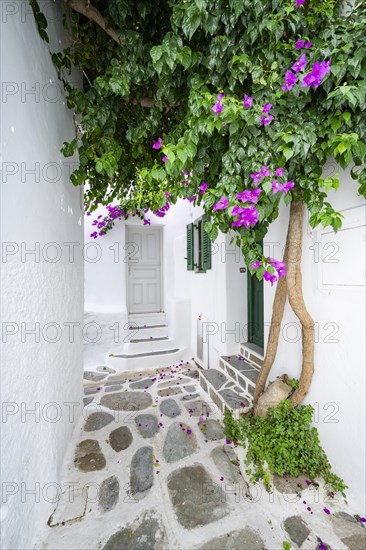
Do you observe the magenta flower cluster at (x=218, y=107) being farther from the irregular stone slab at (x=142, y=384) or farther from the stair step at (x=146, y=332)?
the stair step at (x=146, y=332)

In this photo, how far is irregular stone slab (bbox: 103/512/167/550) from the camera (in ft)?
4.98

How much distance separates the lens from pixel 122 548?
1.50 meters

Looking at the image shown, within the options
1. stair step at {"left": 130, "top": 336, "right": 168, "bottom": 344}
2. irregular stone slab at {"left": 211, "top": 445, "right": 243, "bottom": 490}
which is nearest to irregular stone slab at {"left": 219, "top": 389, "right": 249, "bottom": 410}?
irregular stone slab at {"left": 211, "top": 445, "right": 243, "bottom": 490}

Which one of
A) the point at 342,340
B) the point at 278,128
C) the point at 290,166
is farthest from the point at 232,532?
the point at 278,128

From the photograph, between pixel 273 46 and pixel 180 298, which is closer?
pixel 273 46

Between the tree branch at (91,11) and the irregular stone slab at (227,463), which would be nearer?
the tree branch at (91,11)

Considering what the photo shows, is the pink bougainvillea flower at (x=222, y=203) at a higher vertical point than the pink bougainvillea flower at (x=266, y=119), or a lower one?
lower

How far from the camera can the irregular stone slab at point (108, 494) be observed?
179 centimetres

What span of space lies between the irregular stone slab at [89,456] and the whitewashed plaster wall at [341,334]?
1942 mm

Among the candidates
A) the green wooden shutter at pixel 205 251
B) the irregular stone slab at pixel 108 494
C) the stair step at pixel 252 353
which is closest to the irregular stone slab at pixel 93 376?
the irregular stone slab at pixel 108 494

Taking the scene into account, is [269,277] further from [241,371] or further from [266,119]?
[241,371]

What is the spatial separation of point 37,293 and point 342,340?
2.22m

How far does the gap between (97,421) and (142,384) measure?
41.3 inches

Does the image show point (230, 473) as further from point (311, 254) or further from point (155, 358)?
point (155, 358)
